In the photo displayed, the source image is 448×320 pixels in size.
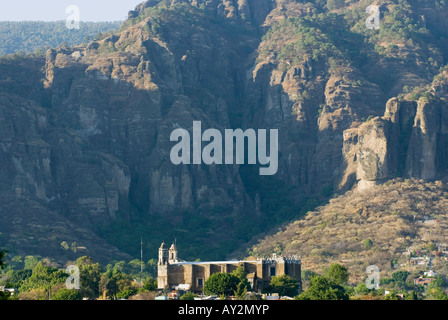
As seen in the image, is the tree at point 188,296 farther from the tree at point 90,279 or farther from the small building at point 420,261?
the small building at point 420,261

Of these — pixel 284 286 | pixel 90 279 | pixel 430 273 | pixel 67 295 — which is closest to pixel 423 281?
pixel 430 273

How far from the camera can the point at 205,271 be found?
162625 mm

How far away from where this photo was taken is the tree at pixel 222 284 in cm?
15075

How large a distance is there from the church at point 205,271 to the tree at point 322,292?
10.9 m

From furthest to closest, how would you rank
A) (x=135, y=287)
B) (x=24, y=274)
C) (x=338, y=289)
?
(x=24, y=274), (x=135, y=287), (x=338, y=289)

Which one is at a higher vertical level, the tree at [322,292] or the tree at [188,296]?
the tree at [322,292]

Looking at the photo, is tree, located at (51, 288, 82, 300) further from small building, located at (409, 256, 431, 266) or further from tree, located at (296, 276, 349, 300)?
small building, located at (409, 256, 431, 266)

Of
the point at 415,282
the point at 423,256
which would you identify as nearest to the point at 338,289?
the point at 415,282

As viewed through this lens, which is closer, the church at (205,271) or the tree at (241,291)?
the tree at (241,291)

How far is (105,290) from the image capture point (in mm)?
154625

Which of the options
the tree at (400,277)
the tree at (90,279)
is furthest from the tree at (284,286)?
the tree at (400,277)

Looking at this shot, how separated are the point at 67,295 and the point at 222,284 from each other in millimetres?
18039
